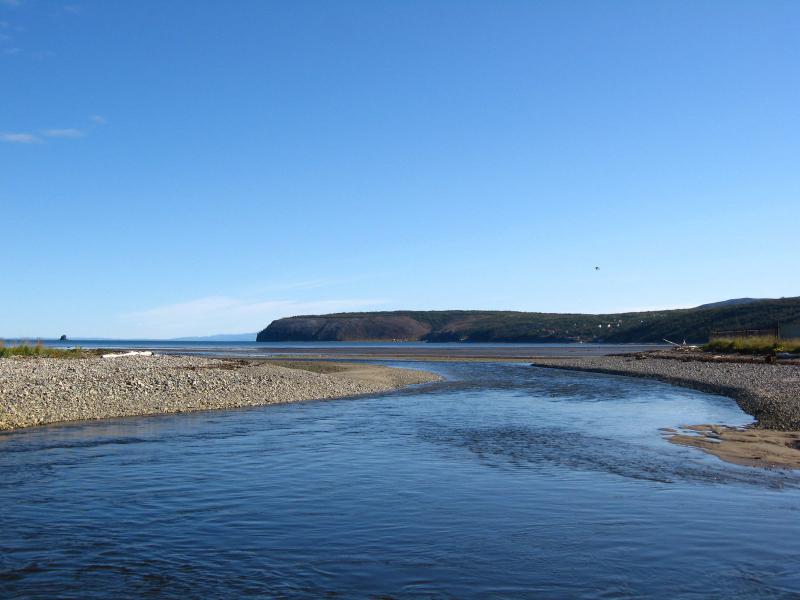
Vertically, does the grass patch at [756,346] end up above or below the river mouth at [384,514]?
above

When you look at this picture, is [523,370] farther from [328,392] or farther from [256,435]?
[256,435]

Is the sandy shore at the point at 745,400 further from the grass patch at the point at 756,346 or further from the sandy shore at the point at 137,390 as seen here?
the sandy shore at the point at 137,390

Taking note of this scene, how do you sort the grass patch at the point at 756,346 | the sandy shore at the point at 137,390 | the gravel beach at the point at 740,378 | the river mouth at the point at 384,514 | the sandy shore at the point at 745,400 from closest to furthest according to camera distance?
the river mouth at the point at 384,514
the sandy shore at the point at 745,400
the sandy shore at the point at 137,390
the gravel beach at the point at 740,378
the grass patch at the point at 756,346

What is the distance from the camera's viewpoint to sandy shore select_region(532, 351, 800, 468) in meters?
19.7

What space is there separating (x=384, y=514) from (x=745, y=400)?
25.2 metres

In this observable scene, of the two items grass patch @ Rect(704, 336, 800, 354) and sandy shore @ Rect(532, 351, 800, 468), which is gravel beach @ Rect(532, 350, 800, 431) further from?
grass patch @ Rect(704, 336, 800, 354)

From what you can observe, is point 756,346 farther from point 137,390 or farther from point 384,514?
point 384,514

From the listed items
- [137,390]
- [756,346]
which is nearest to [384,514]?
[137,390]

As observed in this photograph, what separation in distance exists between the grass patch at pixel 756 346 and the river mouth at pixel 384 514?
4167cm

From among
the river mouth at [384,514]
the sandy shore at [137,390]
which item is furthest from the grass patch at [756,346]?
the river mouth at [384,514]

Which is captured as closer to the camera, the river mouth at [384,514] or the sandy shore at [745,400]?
the river mouth at [384,514]

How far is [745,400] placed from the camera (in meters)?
32.7

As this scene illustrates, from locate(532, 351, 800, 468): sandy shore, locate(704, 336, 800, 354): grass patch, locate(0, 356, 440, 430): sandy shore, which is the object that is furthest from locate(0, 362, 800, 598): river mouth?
locate(704, 336, 800, 354): grass patch

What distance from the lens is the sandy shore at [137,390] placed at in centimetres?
2650
